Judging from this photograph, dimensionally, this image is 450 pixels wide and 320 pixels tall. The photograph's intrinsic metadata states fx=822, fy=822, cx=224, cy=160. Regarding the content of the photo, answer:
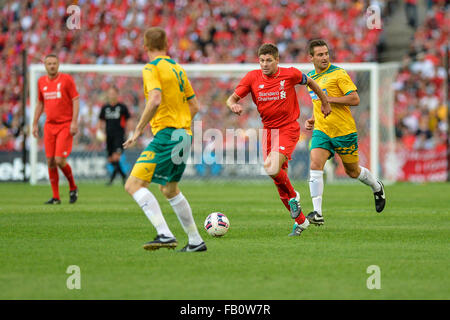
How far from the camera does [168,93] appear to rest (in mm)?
7812

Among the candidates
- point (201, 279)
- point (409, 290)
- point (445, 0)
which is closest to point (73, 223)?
point (201, 279)

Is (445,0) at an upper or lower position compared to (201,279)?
upper

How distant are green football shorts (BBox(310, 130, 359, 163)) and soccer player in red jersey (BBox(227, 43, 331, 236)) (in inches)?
35.4

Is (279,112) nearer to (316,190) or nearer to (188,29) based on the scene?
(316,190)

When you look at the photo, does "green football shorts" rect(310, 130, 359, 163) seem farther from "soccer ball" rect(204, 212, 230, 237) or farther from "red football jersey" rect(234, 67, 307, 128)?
"soccer ball" rect(204, 212, 230, 237)

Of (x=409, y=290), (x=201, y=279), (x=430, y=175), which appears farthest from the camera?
(x=430, y=175)

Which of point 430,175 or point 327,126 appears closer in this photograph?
point 327,126

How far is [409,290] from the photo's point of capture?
19.7ft

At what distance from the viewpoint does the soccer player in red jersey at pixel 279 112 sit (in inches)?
380

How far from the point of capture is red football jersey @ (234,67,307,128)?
989cm

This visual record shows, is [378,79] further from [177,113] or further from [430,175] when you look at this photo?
[177,113]

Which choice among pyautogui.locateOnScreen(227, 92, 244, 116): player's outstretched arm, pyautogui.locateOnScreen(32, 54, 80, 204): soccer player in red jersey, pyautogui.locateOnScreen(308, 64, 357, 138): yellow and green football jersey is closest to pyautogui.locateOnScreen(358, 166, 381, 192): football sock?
pyautogui.locateOnScreen(308, 64, 357, 138): yellow and green football jersey

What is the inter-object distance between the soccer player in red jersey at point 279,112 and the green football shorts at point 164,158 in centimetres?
193

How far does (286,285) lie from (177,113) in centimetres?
234
